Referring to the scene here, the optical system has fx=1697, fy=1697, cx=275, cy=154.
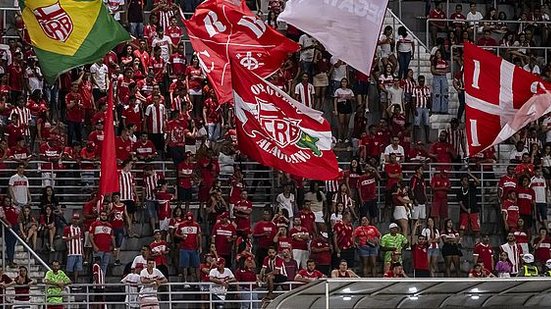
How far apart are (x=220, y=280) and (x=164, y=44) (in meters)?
7.21

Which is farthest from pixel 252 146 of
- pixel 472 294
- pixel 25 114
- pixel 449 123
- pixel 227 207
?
pixel 472 294

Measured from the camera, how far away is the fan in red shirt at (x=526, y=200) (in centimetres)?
3453

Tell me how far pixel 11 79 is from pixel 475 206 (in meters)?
9.80

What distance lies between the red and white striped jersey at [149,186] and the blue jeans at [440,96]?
23.6 feet

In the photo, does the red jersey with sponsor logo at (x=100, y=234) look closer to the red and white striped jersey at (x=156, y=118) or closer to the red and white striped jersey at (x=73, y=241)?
the red and white striped jersey at (x=73, y=241)

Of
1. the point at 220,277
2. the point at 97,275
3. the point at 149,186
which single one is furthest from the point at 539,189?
the point at 97,275

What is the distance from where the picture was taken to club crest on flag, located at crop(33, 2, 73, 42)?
28.9 meters

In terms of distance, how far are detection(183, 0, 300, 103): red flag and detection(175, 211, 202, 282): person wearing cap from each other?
2849 millimetres

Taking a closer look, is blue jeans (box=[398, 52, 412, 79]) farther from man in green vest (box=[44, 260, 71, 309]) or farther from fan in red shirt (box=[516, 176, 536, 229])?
man in green vest (box=[44, 260, 71, 309])

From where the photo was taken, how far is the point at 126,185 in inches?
1280

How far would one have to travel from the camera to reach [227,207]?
33.1 metres

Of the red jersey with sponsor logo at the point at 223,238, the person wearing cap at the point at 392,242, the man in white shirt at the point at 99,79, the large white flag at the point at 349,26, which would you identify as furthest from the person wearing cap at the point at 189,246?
the large white flag at the point at 349,26

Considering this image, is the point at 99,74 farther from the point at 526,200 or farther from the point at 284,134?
the point at 526,200

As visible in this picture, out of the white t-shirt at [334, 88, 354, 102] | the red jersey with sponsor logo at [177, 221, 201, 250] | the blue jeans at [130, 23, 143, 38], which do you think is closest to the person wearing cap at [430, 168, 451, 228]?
the white t-shirt at [334, 88, 354, 102]
